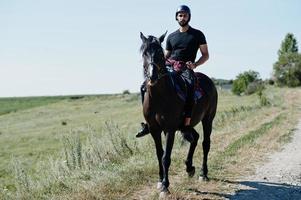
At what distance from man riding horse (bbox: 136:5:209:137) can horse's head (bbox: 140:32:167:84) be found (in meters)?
0.99

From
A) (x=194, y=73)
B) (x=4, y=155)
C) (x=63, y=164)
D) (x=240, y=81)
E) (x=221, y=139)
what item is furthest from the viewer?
(x=240, y=81)

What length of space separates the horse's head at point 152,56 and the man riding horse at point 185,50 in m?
0.99

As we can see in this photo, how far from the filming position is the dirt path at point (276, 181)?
8164 millimetres

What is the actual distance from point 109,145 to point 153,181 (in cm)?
400

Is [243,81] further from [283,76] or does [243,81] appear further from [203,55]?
[203,55]

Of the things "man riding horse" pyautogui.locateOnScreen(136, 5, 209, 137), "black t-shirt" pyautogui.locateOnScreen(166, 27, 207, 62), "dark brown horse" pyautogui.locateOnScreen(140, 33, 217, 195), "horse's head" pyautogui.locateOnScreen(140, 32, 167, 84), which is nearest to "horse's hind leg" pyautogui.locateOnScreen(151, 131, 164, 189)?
"dark brown horse" pyautogui.locateOnScreen(140, 33, 217, 195)

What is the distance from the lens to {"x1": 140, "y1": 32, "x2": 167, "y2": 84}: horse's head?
7238 mm

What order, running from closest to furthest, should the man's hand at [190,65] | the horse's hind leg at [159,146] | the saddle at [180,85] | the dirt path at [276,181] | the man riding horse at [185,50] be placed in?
the saddle at [180,85] → the dirt path at [276,181] → the horse's hind leg at [159,146] → the man riding horse at [185,50] → the man's hand at [190,65]

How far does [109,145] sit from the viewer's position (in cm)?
1289

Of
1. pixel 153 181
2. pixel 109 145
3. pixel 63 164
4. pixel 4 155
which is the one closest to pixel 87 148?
pixel 109 145

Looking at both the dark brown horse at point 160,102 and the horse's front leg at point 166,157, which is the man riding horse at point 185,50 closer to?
the dark brown horse at point 160,102

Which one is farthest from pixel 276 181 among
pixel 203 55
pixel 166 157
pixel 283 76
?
pixel 283 76

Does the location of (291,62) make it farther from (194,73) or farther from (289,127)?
(194,73)

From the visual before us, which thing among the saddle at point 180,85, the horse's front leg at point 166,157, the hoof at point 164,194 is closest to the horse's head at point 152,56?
the saddle at point 180,85
